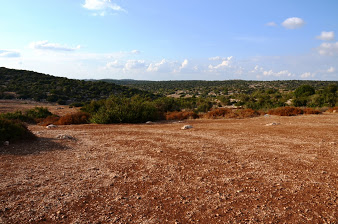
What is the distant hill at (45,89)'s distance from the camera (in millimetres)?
37513

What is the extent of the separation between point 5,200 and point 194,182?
3.41m

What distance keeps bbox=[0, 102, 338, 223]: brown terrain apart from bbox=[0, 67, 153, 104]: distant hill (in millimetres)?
30960

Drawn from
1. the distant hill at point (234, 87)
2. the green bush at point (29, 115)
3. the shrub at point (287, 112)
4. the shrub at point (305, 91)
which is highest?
the distant hill at point (234, 87)

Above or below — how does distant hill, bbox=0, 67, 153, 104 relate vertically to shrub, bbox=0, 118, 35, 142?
above

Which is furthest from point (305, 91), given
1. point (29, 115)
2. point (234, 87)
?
point (234, 87)

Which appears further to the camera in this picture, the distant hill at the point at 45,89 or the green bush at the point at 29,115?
the distant hill at the point at 45,89

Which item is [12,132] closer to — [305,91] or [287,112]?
[287,112]

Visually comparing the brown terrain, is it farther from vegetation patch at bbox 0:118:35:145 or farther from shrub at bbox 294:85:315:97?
shrub at bbox 294:85:315:97

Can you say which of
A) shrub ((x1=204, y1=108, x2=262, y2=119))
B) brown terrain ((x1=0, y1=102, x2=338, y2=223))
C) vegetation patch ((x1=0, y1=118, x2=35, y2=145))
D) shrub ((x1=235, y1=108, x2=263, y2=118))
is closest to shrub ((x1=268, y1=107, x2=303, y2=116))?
shrub ((x1=235, y1=108, x2=263, y2=118))

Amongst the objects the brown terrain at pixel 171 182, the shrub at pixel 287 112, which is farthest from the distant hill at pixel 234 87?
the brown terrain at pixel 171 182

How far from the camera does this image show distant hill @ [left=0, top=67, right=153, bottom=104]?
37.5m

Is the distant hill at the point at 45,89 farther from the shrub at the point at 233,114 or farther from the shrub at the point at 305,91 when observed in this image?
the shrub at the point at 305,91

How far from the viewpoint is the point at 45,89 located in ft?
139

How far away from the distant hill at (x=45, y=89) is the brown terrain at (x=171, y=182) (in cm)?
3096
